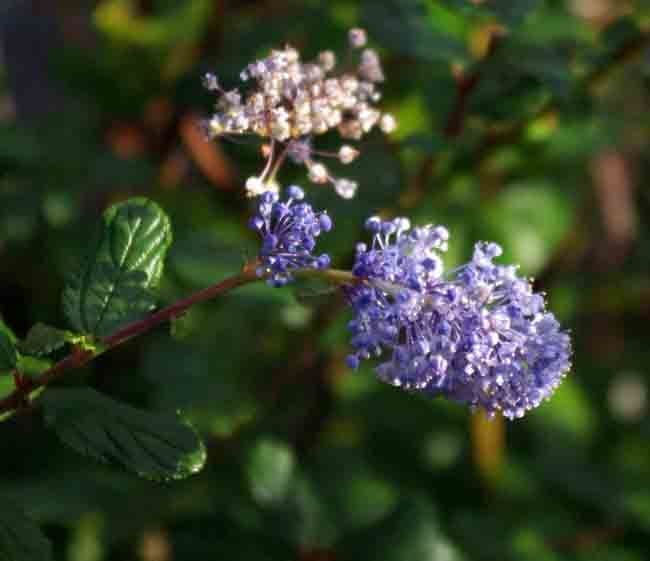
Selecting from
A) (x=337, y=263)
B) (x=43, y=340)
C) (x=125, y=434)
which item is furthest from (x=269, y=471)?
(x=43, y=340)

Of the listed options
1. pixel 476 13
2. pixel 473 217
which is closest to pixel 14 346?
pixel 476 13

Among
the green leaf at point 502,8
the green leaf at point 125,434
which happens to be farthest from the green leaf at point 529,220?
the green leaf at point 125,434

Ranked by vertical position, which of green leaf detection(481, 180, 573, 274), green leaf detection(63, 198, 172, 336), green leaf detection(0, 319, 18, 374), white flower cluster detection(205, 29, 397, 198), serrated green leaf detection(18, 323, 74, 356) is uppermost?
white flower cluster detection(205, 29, 397, 198)

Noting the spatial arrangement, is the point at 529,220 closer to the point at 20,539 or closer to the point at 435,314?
the point at 435,314

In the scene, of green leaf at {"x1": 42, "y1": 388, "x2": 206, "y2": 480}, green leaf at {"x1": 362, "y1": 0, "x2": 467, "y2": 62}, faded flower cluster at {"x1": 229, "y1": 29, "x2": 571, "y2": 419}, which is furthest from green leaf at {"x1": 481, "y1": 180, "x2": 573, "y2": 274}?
green leaf at {"x1": 42, "y1": 388, "x2": 206, "y2": 480}

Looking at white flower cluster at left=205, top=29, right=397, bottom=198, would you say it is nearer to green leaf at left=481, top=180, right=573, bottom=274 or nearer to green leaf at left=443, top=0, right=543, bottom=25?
green leaf at left=443, top=0, right=543, bottom=25
